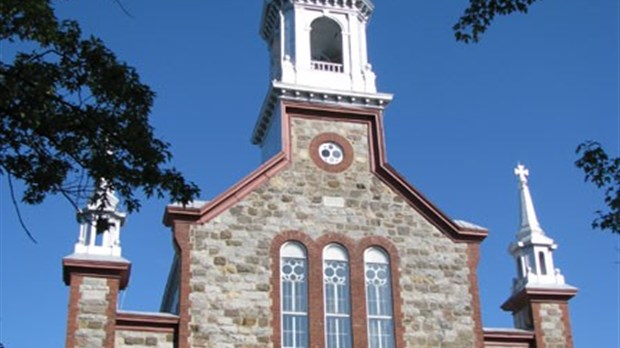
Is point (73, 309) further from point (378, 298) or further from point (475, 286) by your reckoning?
point (475, 286)

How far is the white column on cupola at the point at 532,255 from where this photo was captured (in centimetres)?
2512

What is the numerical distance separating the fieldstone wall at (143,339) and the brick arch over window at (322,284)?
8.29 feet

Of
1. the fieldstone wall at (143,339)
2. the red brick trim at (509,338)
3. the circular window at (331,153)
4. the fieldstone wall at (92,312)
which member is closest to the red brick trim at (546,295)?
the red brick trim at (509,338)

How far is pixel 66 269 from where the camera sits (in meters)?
21.9

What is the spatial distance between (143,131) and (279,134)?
13.8m

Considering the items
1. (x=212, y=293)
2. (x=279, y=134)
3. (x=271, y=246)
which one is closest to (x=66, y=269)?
A: (x=212, y=293)

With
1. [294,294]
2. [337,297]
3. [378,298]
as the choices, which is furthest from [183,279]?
[378,298]

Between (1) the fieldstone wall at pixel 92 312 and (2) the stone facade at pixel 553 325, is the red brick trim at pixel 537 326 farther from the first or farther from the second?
(1) the fieldstone wall at pixel 92 312

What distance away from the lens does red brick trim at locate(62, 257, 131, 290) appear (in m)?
21.9

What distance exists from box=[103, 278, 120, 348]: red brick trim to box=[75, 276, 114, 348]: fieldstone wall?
0.03 metres

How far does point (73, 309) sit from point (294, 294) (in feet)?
17.5

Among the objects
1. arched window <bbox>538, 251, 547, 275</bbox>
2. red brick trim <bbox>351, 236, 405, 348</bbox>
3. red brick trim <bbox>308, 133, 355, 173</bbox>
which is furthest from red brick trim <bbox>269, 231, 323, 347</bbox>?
arched window <bbox>538, 251, 547, 275</bbox>

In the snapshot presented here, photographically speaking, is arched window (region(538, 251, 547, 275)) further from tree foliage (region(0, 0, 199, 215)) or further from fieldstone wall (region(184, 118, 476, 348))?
tree foliage (region(0, 0, 199, 215))

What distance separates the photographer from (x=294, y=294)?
23.3 m
